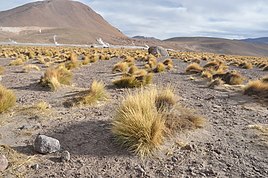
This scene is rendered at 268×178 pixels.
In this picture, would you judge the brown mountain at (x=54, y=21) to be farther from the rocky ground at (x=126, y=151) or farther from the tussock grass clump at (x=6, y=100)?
the rocky ground at (x=126, y=151)

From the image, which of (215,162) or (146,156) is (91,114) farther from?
(215,162)

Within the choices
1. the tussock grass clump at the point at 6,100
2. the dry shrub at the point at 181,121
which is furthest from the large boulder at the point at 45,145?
the tussock grass clump at the point at 6,100

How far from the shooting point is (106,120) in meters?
6.63

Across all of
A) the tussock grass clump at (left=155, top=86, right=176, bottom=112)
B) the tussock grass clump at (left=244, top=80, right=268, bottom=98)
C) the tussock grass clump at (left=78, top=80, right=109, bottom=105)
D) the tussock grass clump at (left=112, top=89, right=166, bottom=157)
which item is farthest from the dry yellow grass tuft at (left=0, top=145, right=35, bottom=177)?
the tussock grass clump at (left=244, top=80, right=268, bottom=98)

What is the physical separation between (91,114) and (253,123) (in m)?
3.41

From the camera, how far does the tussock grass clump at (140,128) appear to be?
16.4 feet

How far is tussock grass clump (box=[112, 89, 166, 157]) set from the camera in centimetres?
501

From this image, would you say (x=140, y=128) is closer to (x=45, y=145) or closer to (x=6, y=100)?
(x=45, y=145)

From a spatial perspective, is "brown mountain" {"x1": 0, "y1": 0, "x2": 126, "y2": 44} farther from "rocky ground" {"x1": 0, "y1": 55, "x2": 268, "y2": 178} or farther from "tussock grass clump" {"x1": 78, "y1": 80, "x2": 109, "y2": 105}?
"rocky ground" {"x1": 0, "y1": 55, "x2": 268, "y2": 178}

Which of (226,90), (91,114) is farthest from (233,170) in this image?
(226,90)

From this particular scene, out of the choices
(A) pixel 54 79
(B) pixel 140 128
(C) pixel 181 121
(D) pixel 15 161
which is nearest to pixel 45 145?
(D) pixel 15 161

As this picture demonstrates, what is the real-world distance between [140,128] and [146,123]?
12 cm

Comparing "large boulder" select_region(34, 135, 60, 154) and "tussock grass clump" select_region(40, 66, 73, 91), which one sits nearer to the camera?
"large boulder" select_region(34, 135, 60, 154)

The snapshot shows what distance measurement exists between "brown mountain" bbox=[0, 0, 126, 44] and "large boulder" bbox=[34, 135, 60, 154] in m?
108
